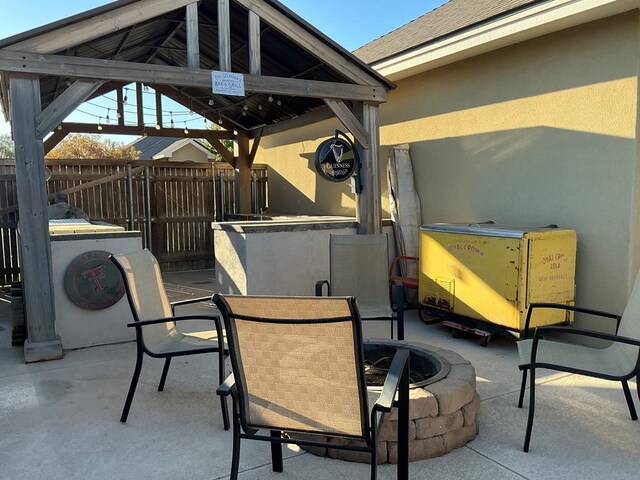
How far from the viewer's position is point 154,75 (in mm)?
4516

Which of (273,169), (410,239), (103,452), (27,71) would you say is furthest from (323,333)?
(273,169)

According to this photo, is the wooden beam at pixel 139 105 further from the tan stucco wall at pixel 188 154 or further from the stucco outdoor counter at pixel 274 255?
the tan stucco wall at pixel 188 154

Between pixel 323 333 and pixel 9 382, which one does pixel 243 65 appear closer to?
pixel 9 382

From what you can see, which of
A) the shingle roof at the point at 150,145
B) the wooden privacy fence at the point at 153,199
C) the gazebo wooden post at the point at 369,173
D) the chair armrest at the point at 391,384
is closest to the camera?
the chair armrest at the point at 391,384

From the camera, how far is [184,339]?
340cm

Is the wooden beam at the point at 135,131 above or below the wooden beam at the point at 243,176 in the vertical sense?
above

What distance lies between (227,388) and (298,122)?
6181mm

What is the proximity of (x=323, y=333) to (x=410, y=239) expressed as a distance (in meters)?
4.52

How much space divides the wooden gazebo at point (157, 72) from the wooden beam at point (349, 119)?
0.01 meters

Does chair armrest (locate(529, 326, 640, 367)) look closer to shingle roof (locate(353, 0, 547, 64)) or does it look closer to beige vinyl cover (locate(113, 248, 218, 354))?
beige vinyl cover (locate(113, 248, 218, 354))

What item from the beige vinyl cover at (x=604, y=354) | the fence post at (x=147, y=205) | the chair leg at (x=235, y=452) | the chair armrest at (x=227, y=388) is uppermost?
the fence post at (x=147, y=205)

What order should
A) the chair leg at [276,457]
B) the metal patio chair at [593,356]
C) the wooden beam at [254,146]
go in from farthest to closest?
the wooden beam at [254,146], the metal patio chair at [593,356], the chair leg at [276,457]

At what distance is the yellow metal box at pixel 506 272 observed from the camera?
4.15 m

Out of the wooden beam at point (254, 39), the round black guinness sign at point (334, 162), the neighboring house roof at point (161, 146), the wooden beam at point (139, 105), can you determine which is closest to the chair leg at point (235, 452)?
the wooden beam at point (254, 39)
